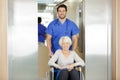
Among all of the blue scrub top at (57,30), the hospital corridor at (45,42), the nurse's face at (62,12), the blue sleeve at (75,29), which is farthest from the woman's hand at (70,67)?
the nurse's face at (62,12)

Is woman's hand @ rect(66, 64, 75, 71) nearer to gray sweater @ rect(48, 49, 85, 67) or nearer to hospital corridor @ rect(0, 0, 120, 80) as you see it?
gray sweater @ rect(48, 49, 85, 67)

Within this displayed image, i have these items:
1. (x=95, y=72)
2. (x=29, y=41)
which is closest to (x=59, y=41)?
(x=29, y=41)

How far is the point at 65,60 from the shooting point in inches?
134

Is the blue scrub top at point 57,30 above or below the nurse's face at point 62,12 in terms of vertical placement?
below

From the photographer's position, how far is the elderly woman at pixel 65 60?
3.38 m

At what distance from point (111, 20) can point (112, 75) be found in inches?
28.2

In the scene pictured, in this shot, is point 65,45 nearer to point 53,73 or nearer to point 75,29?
point 75,29

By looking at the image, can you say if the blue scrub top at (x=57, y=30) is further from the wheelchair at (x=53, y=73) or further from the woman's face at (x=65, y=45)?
the wheelchair at (x=53, y=73)

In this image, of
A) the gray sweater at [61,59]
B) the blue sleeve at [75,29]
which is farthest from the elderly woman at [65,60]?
the blue sleeve at [75,29]

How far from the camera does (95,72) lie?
3.54 metres

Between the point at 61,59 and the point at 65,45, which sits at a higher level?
the point at 65,45

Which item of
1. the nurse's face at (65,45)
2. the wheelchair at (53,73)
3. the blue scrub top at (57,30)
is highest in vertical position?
the blue scrub top at (57,30)


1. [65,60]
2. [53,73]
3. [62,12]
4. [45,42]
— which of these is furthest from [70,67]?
[62,12]

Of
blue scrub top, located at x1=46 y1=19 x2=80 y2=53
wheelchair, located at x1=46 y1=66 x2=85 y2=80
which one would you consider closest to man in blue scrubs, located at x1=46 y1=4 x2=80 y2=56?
blue scrub top, located at x1=46 y1=19 x2=80 y2=53
